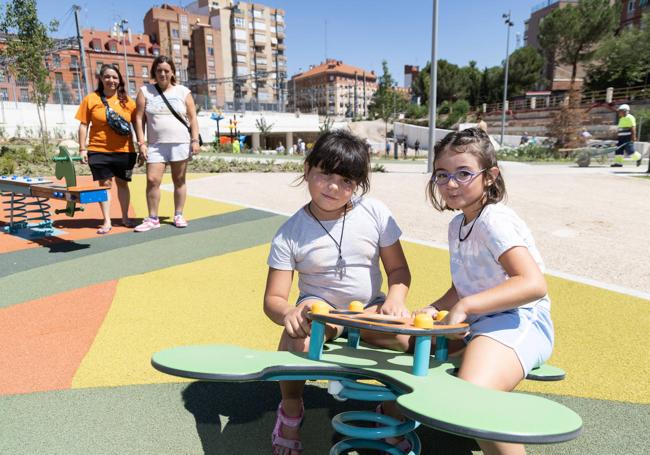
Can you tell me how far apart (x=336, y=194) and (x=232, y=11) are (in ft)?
295

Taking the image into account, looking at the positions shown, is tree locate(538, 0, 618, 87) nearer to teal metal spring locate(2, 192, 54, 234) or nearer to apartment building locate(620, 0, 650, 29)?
apartment building locate(620, 0, 650, 29)

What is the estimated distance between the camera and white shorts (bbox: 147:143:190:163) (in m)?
5.59

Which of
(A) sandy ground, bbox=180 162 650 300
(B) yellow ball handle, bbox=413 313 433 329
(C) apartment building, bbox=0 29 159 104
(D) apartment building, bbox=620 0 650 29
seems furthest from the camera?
(C) apartment building, bbox=0 29 159 104

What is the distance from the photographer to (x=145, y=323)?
317cm

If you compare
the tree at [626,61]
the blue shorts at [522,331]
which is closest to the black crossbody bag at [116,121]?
the blue shorts at [522,331]

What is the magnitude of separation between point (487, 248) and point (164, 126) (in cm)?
461

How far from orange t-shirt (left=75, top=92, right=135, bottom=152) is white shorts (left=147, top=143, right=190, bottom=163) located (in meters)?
0.34

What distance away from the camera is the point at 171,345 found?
112 inches

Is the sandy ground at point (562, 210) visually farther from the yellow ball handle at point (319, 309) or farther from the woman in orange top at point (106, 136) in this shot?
the yellow ball handle at point (319, 309)

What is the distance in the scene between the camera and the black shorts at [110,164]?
5.54 metres

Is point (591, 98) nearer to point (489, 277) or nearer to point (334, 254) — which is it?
point (489, 277)

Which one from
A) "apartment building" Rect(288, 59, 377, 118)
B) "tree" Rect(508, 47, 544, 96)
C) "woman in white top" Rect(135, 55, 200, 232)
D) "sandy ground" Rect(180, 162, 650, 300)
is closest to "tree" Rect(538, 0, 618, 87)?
"tree" Rect(508, 47, 544, 96)

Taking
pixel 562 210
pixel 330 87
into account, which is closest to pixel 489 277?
pixel 562 210

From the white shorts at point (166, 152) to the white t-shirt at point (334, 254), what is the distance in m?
3.91
